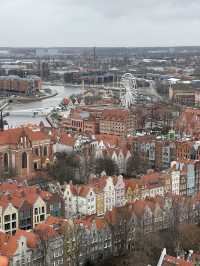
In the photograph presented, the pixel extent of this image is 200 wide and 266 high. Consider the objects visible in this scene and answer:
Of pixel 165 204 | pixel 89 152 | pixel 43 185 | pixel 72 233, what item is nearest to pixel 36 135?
pixel 89 152

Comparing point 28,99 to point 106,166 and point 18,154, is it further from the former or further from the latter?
point 106,166

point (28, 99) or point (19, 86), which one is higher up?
point (19, 86)

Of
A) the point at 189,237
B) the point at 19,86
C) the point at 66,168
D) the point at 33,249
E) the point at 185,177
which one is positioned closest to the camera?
the point at 33,249

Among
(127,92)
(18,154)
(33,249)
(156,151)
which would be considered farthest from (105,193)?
(127,92)

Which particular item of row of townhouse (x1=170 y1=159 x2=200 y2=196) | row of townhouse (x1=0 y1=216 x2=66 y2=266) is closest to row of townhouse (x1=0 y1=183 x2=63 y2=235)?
row of townhouse (x1=0 y1=216 x2=66 y2=266)

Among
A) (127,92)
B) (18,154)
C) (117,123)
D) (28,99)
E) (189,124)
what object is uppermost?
(127,92)

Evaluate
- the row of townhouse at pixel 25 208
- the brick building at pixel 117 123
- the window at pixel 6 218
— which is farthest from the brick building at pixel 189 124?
the window at pixel 6 218

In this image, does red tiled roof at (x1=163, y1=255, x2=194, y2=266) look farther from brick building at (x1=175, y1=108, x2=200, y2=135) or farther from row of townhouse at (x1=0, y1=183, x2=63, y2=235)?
brick building at (x1=175, y1=108, x2=200, y2=135)
